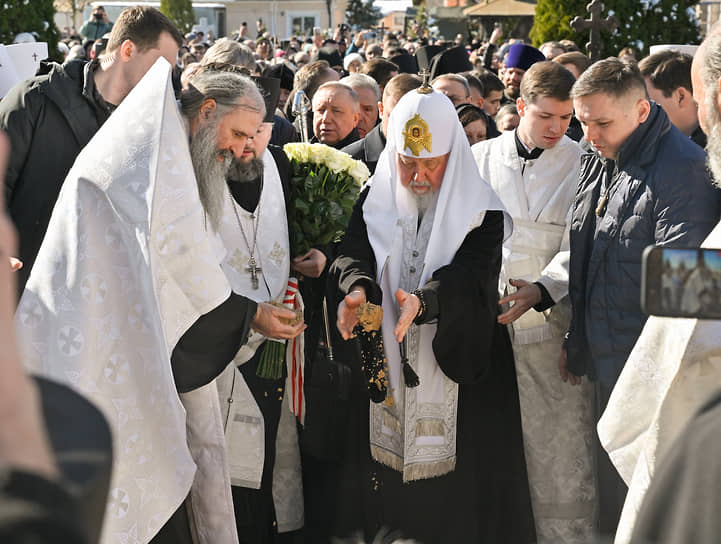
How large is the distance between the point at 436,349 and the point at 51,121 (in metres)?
1.94

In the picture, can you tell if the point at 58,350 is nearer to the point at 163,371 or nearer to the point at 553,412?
the point at 163,371

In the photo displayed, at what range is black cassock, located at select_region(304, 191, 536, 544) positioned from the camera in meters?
4.05

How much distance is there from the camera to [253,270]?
13.7ft

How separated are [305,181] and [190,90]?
2.74ft

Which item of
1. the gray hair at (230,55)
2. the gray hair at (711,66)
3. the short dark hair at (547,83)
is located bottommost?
the gray hair at (230,55)

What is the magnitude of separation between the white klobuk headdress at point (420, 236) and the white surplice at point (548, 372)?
0.44 metres

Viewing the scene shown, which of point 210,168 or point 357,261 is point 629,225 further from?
point 210,168

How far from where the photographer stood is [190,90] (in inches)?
146

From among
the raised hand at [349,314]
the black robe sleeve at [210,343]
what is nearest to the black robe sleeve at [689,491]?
the black robe sleeve at [210,343]

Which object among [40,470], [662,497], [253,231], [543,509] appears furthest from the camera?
[543,509]

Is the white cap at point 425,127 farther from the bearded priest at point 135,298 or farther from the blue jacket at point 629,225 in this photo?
the bearded priest at point 135,298

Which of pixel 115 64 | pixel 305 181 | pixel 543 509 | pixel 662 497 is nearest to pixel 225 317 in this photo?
pixel 305 181

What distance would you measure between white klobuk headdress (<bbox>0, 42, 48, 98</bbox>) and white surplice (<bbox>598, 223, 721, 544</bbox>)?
3.96 m

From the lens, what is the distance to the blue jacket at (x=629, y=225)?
3.84m
